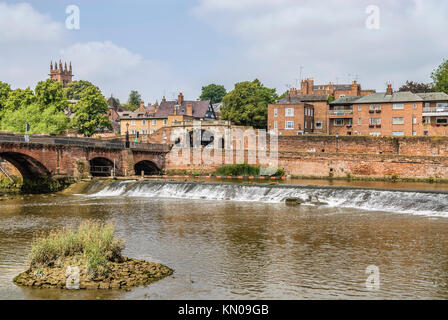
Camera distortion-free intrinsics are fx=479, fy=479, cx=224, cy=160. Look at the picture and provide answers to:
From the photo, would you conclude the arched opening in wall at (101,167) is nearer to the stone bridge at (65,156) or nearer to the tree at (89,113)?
the stone bridge at (65,156)

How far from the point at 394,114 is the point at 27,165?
5224 centimetres

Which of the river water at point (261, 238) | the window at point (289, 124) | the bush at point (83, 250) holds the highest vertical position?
the window at point (289, 124)

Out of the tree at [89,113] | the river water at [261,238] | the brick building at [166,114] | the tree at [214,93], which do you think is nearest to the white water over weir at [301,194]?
the river water at [261,238]

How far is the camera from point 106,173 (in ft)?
196

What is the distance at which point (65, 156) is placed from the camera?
5153cm

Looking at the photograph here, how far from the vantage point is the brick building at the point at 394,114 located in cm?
7062

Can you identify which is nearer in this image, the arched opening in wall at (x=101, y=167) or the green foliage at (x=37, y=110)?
the arched opening in wall at (x=101, y=167)

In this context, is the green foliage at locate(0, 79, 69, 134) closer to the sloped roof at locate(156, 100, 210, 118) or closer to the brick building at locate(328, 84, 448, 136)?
the sloped roof at locate(156, 100, 210, 118)

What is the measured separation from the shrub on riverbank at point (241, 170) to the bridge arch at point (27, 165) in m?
24.4

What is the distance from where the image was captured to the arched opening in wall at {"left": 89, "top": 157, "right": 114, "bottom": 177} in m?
59.5

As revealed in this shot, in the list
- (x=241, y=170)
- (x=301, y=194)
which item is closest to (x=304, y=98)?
(x=241, y=170)

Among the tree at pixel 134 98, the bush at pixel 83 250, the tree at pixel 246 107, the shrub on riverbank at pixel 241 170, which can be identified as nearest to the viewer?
the bush at pixel 83 250

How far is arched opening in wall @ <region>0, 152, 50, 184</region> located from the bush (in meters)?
32.6

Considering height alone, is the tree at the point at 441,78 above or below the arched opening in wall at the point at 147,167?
above
